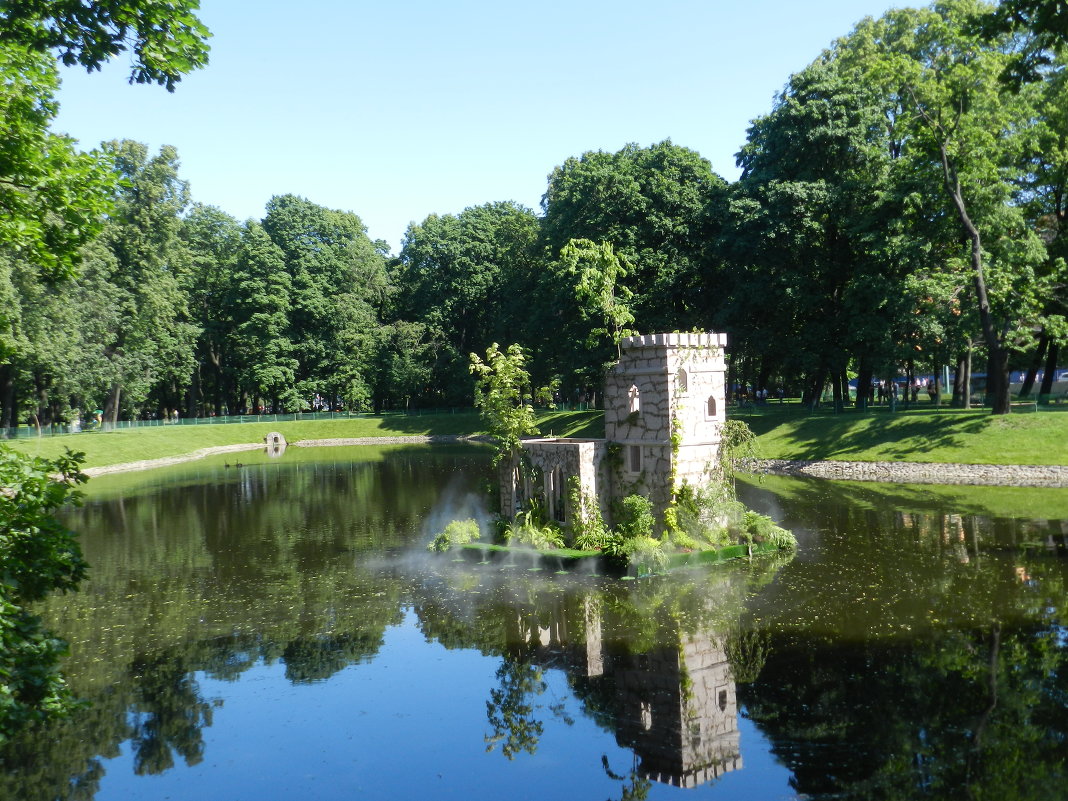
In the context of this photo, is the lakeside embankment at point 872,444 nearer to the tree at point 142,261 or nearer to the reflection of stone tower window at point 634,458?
the tree at point 142,261

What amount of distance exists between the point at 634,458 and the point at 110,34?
18399mm

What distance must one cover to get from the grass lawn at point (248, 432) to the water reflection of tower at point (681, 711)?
40.2 metres

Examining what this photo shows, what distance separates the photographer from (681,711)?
47.6 feet

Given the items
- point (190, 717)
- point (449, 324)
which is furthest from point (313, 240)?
point (190, 717)

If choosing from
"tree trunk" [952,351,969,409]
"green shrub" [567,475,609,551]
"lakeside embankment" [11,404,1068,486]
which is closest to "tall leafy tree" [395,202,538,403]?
"lakeside embankment" [11,404,1068,486]

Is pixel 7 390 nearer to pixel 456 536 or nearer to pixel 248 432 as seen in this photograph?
pixel 248 432

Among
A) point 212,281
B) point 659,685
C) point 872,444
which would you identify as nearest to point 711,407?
point 659,685

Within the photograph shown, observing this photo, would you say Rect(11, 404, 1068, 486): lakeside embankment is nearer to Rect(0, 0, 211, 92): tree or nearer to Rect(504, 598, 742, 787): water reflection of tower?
Rect(504, 598, 742, 787): water reflection of tower

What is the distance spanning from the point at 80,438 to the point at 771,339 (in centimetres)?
4953

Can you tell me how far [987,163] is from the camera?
43.1m

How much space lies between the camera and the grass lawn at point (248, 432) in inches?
2392

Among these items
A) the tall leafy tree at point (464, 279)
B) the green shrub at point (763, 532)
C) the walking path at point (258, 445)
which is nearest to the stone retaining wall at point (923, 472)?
the green shrub at point (763, 532)

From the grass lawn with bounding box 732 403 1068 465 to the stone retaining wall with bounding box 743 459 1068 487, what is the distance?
472 mm

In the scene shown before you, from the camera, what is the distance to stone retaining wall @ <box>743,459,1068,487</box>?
36.8 metres
